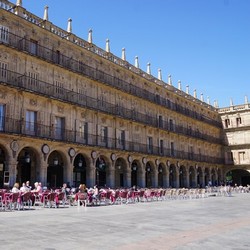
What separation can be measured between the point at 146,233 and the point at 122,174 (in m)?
23.0

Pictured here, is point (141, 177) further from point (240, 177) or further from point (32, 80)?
point (240, 177)

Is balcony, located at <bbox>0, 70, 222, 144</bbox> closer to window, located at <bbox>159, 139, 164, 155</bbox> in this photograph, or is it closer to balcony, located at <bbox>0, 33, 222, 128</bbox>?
window, located at <bbox>159, 139, 164, 155</bbox>

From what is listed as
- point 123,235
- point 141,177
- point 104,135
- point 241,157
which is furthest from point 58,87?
point 241,157

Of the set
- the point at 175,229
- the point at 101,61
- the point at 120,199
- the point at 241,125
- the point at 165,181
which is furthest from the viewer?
the point at 241,125

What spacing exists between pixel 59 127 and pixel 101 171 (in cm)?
679

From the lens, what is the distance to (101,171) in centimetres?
2844

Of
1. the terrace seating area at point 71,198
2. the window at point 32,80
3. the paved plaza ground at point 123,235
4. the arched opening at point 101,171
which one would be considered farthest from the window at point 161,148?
the paved plaza ground at point 123,235

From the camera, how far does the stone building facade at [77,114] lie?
67.2ft

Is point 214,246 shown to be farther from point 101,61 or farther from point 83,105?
point 101,61

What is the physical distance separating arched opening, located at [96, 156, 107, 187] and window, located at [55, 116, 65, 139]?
16.4 feet

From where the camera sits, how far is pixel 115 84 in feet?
97.1

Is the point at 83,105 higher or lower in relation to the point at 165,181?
higher

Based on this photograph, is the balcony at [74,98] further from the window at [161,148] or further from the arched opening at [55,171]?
the arched opening at [55,171]

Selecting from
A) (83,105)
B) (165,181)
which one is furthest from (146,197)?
(165,181)
